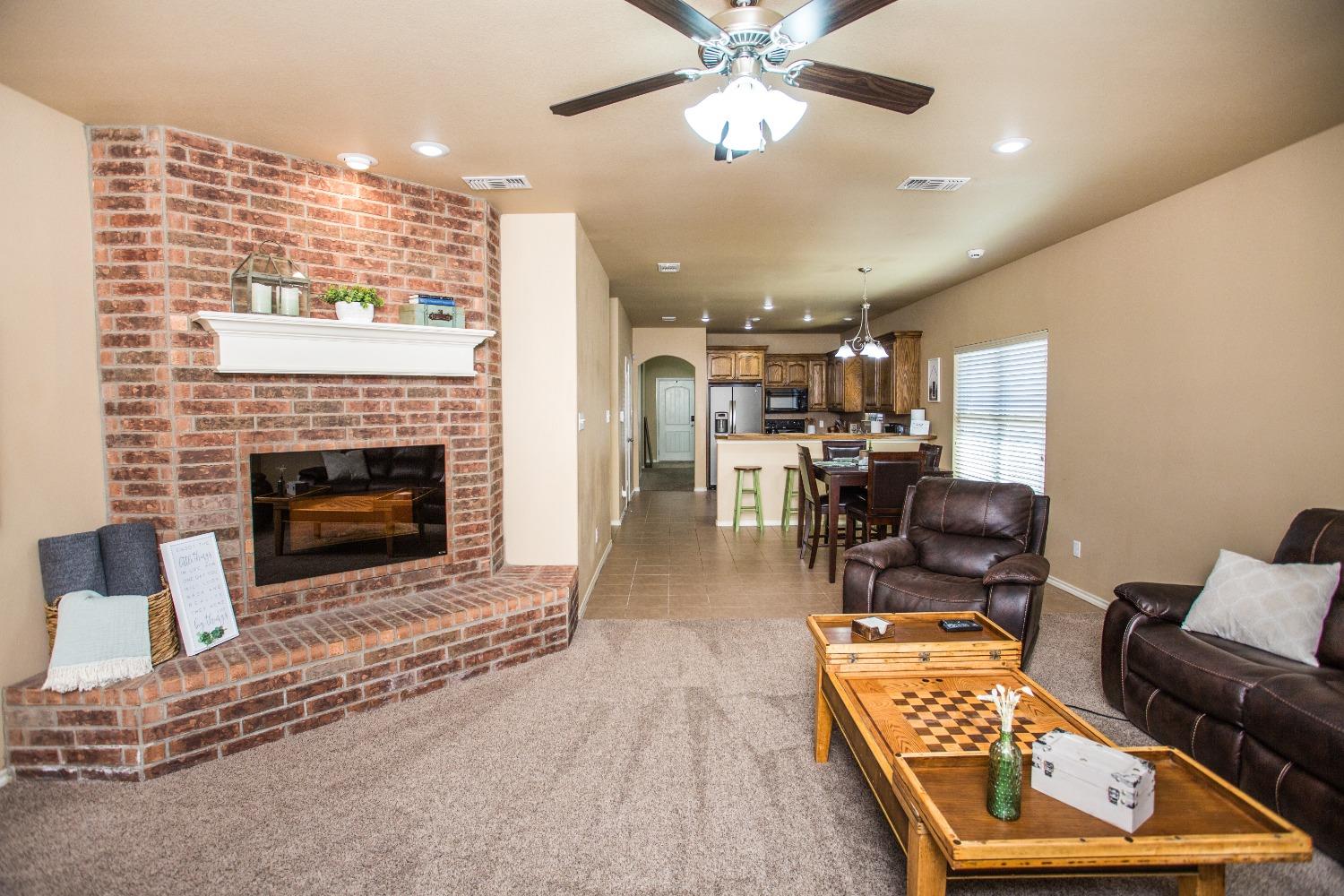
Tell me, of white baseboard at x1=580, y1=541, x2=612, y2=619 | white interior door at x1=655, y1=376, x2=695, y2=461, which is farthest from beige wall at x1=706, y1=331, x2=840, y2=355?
white baseboard at x1=580, y1=541, x2=612, y2=619

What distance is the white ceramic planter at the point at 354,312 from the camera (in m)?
3.06

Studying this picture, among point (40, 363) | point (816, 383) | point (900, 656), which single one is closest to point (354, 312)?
point (40, 363)

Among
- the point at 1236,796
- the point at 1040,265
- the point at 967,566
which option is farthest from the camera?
the point at 1040,265

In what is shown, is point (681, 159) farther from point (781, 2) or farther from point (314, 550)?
point (314, 550)

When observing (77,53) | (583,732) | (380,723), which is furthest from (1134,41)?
(380,723)

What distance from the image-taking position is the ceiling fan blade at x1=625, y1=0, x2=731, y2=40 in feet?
4.53

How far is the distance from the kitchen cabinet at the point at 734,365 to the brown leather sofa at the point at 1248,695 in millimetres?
7315

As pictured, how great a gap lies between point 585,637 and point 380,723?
1.22 metres

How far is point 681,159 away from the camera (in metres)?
3.09

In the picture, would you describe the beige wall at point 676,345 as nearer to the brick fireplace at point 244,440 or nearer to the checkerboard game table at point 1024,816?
the brick fireplace at point 244,440

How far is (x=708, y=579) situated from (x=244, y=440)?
317 cm

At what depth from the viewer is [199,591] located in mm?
2738

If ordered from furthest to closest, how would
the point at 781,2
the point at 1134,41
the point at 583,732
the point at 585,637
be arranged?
the point at 585,637 → the point at 583,732 → the point at 1134,41 → the point at 781,2

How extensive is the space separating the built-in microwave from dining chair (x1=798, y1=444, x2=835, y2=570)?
14.3 ft
